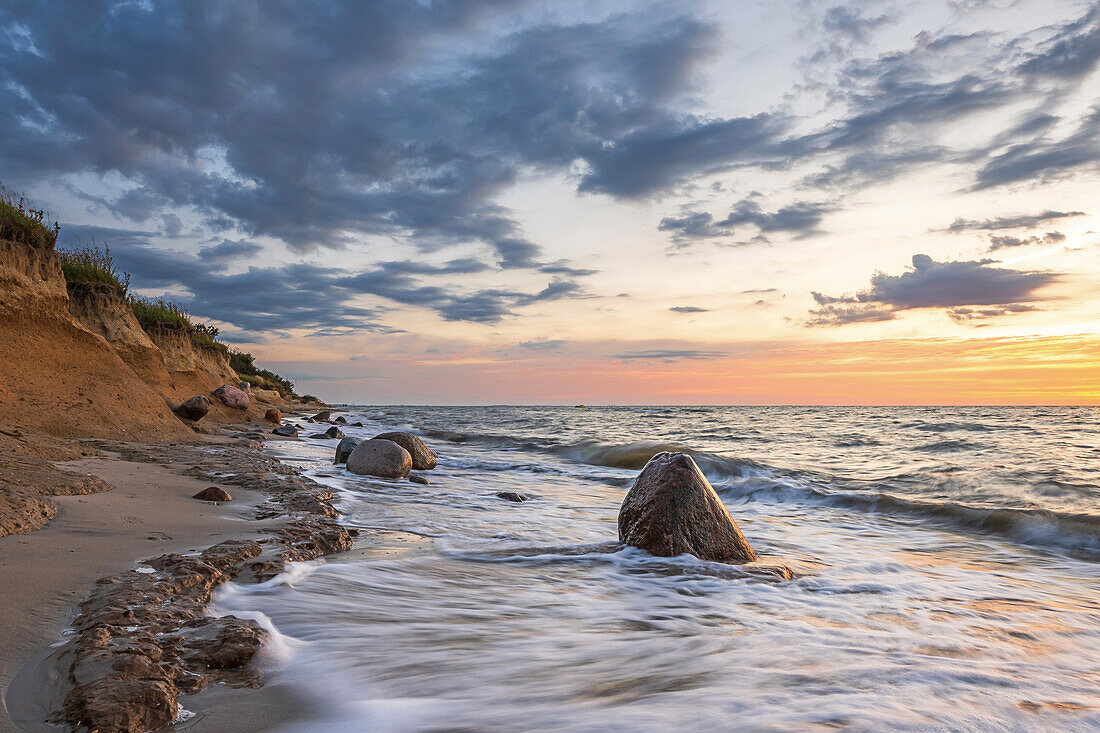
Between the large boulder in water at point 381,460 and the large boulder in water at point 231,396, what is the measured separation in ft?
36.5

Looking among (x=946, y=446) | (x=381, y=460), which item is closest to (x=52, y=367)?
(x=381, y=460)

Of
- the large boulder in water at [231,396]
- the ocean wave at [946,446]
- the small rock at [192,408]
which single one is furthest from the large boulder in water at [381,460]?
the ocean wave at [946,446]

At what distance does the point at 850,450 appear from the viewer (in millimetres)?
15383

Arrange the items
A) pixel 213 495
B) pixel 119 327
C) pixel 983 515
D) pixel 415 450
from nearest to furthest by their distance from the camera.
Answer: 1. pixel 213 495
2. pixel 983 515
3. pixel 415 450
4. pixel 119 327

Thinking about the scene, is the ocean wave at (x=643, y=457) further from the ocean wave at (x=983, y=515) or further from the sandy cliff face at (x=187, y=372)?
the sandy cliff face at (x=187, y=372)

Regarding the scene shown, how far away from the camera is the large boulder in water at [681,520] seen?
16.1 ft

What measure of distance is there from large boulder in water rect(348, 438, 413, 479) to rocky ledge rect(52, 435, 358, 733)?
15.8 ft

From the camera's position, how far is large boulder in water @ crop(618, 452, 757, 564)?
4922mm

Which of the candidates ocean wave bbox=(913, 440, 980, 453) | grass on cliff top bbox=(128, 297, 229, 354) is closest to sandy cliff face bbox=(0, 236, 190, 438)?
grass on cliff top bbox=(128, 297, 229, 354)

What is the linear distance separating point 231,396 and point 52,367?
1011cm

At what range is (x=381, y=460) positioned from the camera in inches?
363

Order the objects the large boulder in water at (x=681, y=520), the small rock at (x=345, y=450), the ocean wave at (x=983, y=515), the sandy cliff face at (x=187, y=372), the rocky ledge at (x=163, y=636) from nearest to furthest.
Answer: the rocky ledge at (x=163, y=636) < the large boulder in water at (x=681, y=520) < the ocean wave at (x=983, y=515) < the small rock at (x=345, y=450) < the sandy cliff face at (x=187, y=372)

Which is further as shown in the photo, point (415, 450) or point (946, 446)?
point (946, 446)

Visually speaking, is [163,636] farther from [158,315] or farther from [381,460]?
[158,315]
